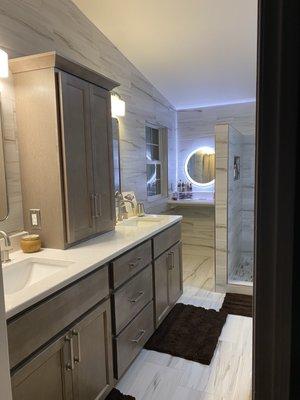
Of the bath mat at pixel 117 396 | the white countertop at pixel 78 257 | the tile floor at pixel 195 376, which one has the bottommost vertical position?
the tile floor at pixel 195 376

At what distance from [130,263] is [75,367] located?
0.69 m

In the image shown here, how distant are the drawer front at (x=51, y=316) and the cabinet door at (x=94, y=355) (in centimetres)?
8

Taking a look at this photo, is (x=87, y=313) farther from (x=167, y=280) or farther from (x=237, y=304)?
(x=237, y=304)

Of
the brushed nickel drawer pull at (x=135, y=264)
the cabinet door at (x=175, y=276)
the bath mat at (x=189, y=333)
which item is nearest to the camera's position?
the brushed nickel drawer pull at (x=135, y=264)

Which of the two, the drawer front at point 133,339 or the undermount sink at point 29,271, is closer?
the undermount sink at point 29,271

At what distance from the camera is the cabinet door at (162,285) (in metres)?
2.46

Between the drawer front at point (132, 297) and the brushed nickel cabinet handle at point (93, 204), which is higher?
the brushed nickel cabinet handle at point (93, 204)

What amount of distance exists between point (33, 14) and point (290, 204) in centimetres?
209

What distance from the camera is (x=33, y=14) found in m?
1.92

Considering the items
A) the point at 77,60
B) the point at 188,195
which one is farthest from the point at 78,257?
the point at 188,195

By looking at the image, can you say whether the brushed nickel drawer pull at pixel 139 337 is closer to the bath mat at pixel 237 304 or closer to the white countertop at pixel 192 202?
the bath mat at pixel 237 304

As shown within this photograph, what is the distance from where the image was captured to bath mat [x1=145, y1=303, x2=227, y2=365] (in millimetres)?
2229

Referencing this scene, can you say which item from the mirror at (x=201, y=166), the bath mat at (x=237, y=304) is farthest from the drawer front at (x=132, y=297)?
the mirror at (x=201, y=166)

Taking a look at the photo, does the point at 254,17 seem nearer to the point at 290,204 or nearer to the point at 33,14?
the point at 33,14
